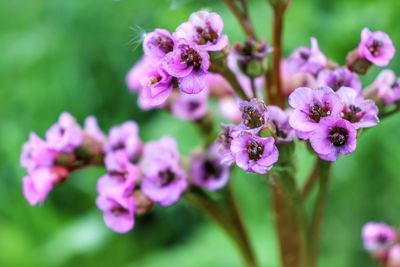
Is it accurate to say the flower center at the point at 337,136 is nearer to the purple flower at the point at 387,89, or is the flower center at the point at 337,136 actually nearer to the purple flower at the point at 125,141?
the purple flower at the point at 387,89

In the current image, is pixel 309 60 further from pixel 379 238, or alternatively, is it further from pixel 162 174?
pixel 379 238

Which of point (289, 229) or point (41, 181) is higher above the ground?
point (41, 181)

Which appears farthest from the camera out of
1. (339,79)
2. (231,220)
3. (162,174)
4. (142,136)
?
(142,136)

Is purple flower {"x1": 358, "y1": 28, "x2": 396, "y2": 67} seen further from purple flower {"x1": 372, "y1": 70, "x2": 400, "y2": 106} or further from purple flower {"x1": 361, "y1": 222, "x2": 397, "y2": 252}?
purple flower {"x1": 361, "y1": 222, "x2": 397, "y2": 252}

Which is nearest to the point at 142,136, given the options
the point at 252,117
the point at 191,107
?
the point at 191,107

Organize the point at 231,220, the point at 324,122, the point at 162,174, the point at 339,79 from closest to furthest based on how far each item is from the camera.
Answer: the point at 324,122, the point at 339,79, the point at 162,174, the point at 231,220

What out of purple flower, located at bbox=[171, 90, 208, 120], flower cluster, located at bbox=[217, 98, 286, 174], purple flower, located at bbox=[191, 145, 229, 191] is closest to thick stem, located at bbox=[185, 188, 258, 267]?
purple flower, located at bbox=[191, 145, 229, 191]
